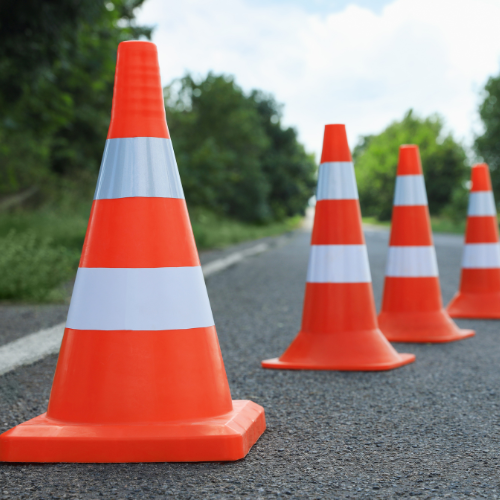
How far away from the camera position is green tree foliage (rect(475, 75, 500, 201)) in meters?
38.3

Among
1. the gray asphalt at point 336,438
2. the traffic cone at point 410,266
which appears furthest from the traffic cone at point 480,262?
the gray asphalt at point 336,438

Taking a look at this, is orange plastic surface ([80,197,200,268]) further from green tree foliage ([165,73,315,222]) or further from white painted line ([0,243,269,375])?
green tree foliage ([165,73,315,222])

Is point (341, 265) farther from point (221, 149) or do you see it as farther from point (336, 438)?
point (221, 149)

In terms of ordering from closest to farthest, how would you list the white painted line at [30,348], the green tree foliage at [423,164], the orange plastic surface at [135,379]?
the orange plastic surface at [135,379] < the white painted line at [30,348] < the green tree foliage at [423,164]

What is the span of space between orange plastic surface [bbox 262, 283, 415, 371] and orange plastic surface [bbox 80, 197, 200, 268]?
4.57ft

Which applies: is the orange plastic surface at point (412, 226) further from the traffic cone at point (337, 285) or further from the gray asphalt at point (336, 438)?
the traffic cone at point (337, 285)

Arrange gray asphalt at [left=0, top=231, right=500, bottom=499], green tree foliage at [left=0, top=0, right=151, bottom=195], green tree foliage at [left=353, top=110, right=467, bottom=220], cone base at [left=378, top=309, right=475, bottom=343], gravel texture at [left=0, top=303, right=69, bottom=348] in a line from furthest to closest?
1. green tree foliage at [left=353, top=110, right=467, bottom=220]
2. green tree foliage at [left=0, top=0, right=151, bottom=195]
3. cone base at [left=378, top=309, right=475, bottom=343]
4. gravel texture at [left=0, top=303, right=69, bottom=348]
5. gray asphalt at [left=0, top=231, right=500, bottom=499]

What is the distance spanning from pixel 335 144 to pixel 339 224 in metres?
0.45

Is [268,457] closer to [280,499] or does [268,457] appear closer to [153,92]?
[280,499]

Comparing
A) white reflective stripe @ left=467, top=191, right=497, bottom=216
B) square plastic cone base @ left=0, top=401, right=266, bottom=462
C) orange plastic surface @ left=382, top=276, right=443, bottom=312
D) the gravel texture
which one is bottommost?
the gravel texture

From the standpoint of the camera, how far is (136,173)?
8.18ft

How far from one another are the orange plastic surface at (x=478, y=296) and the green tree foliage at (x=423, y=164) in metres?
40.9

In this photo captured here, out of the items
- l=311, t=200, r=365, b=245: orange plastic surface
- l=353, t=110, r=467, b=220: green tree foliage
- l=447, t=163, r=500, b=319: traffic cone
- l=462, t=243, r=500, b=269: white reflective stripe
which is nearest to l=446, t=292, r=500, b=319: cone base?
l=447, t=163, r=500, b=319: traffic cone

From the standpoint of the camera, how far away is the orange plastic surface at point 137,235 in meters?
2.43
